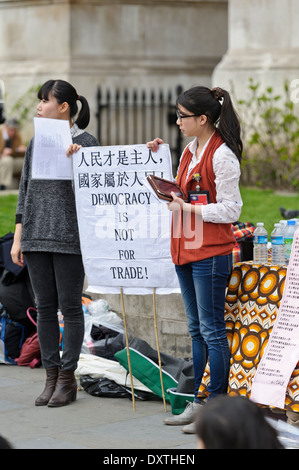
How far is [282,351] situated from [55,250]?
1.55m

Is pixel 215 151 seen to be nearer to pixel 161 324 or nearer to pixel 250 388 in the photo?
pixel 250 388

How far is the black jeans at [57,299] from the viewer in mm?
6156

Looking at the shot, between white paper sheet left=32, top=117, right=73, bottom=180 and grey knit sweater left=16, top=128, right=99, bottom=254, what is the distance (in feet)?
0.22

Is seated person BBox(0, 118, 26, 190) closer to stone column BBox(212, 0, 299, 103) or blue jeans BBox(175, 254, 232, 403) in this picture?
stone column BBox(212, 0, 299, 103)

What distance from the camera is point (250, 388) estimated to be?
5688 mm

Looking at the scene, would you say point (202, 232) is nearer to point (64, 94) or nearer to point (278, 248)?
point (278, 248)

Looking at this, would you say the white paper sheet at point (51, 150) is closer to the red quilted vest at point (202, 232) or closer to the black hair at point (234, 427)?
the red quilted vest at point (202, 232)

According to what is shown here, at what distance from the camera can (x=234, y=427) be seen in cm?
244

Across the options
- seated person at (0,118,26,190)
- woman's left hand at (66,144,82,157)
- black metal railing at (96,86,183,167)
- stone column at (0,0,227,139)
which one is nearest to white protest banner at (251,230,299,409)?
woman's left hand at (66,144,82,157)

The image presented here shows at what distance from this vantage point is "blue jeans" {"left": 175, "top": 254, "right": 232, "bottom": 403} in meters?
5.60

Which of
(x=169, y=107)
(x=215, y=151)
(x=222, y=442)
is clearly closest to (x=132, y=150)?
(x=215, y=151)

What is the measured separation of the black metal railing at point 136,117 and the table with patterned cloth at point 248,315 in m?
11.4

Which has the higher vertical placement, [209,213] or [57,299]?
[209,213]

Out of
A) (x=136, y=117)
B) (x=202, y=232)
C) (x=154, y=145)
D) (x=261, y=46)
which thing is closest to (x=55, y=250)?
(x=154, y=145)
